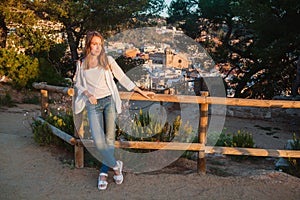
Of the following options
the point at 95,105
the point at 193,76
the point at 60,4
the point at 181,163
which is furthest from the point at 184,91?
the point at 95,105

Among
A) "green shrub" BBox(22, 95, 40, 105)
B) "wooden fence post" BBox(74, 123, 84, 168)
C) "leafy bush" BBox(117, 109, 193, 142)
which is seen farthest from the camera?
"green shrub" BBox(22, 95, 40, 105)

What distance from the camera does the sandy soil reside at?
3.51 m

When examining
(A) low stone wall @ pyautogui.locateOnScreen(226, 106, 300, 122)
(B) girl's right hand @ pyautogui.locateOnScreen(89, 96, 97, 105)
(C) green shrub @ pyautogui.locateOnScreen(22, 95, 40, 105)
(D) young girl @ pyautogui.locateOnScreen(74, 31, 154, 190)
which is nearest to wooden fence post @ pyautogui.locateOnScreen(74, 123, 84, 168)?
(D) young girl @ pyautogui.locateOnScreen(74, 31, 154, 190)

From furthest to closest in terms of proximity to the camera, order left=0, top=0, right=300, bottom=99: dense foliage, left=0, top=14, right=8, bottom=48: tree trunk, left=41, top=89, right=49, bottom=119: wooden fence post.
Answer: left=0, top=14, right=8, bottom=48: tree trunk
left=0, top=0, right=300, bottom=99: dense foliage
left=41, top=89, right=49, bottom=119: wooden fence post

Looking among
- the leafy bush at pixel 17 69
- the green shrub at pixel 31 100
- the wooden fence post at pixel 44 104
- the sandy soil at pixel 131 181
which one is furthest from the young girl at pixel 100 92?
the leafy bush at pixel 17 69

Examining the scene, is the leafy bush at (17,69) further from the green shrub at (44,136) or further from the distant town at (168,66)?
the green shrub at (44,136)

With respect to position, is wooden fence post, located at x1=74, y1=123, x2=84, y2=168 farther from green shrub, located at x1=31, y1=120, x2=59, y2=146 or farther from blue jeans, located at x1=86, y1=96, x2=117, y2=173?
green shrub, located at x1=31, y1=120, x2=59, y2=146

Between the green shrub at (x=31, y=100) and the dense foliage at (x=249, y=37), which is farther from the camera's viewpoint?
the dense foliage at (x=249, y=37)

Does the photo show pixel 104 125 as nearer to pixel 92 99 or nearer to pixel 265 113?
pixel 92 99

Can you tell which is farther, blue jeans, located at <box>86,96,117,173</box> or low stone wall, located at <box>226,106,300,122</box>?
low stone wall, located at <box>226,106,300,122</box>

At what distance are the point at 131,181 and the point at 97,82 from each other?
3.69 ft

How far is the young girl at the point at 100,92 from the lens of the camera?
3580 millimetres

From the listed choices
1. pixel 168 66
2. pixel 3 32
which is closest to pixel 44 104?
pixel 168 66

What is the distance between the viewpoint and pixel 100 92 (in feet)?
11.8
